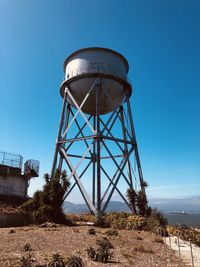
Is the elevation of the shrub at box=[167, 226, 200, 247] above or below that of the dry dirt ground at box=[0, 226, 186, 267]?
above

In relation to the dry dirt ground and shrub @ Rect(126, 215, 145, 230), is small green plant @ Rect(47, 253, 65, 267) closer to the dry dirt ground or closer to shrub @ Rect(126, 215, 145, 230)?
the dry dirt ground

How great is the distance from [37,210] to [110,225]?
5686 millimetres

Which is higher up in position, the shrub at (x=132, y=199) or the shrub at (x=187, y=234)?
the shrub at (x=132, y=199)

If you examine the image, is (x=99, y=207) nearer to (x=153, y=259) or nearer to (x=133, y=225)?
(x=133, y=225)

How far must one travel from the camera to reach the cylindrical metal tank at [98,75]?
22859 mm

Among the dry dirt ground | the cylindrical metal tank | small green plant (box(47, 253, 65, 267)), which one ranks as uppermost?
the cylindrical metal tank

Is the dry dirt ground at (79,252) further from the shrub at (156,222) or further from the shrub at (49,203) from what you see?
the shrub at (49,203)

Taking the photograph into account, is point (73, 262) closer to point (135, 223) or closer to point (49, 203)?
point (135, 223)

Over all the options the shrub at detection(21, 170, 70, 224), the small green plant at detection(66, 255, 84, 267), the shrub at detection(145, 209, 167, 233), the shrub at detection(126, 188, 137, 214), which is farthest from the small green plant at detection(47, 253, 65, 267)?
the shrub at detection(126, 188, 137, 214)

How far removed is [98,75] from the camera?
74.1 ft

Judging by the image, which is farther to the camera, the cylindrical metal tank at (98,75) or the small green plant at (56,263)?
the cylindrical metal tank at (98,75)

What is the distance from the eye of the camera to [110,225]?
18719 millimetres

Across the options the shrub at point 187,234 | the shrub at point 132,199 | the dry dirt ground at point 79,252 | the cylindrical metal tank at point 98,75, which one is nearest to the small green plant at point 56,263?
the dry dirt ground at point 79,252

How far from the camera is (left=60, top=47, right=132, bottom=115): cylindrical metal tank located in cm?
2286
